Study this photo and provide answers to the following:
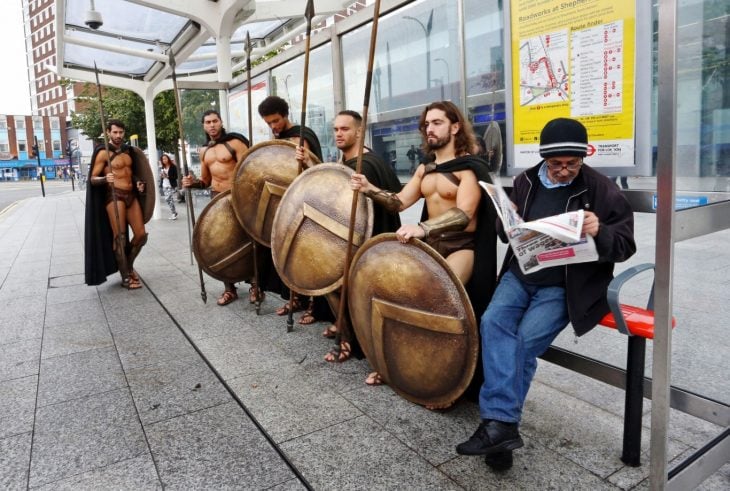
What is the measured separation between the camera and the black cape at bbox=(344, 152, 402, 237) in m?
3.38

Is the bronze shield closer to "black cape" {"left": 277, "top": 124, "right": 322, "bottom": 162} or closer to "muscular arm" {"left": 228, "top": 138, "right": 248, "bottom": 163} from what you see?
"muscular arm" {"left": 228, "top": 138, "right": 248, "bottom": 163}

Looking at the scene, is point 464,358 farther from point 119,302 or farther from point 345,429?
point 119,302

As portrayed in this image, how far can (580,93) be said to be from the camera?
2932mm

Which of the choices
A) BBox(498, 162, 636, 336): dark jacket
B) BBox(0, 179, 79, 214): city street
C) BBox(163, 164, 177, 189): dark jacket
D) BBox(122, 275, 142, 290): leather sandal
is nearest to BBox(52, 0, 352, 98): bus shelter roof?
BBox(122, 275, 142, 290): leather sandal

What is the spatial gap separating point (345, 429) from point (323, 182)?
59.1 inches

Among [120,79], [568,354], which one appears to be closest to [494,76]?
[568,354]

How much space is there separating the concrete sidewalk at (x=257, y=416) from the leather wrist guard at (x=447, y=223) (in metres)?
0.95

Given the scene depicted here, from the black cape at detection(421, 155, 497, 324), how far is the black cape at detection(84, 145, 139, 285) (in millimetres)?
4578

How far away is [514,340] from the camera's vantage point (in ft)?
7.59

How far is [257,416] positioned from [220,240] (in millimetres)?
2164

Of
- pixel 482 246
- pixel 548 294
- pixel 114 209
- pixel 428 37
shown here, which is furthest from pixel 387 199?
pixel 114 209

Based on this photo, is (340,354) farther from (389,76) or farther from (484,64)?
(389,76)

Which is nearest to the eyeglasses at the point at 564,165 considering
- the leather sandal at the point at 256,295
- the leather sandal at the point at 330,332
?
the leather sandal at the point at 330,332

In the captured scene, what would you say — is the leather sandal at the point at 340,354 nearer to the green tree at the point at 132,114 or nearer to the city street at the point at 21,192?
the green tree at the point at 132,114
